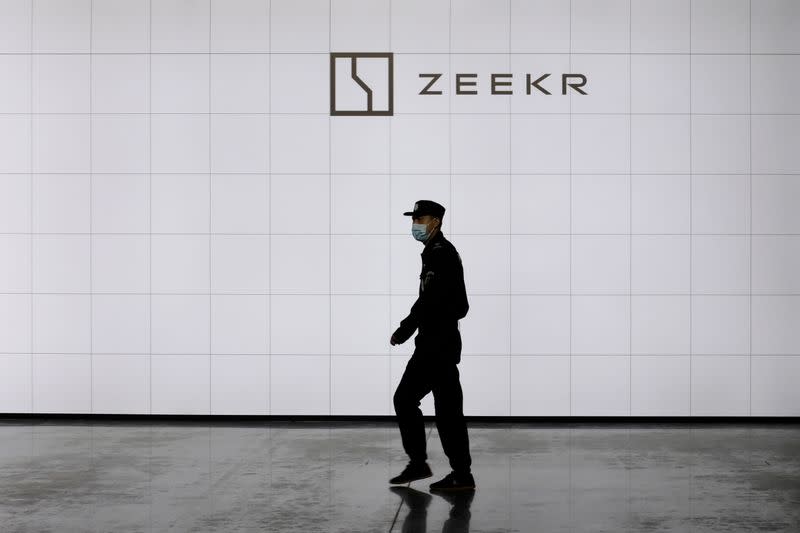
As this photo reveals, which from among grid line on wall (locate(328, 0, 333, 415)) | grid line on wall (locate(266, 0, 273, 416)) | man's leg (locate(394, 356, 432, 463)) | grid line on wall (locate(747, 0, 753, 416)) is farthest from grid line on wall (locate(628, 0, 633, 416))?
grid line on wall (locate(266, 0, 273, 416))

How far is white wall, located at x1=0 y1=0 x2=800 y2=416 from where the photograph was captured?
7.68 metres

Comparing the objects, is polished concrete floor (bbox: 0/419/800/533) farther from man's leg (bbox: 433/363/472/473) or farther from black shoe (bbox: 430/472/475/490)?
man's leg (bbox: 433/363/472/473)

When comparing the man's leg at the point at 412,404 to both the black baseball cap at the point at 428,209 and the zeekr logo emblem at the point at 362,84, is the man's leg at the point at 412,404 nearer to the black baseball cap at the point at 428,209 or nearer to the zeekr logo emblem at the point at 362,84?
the black baseball cap at the point at 428,209

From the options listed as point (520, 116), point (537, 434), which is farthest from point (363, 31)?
point (537, 434)

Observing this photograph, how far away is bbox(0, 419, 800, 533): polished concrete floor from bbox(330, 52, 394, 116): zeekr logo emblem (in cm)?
286

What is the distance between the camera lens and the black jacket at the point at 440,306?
527cm

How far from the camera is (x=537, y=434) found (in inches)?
279

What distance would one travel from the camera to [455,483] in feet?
16.8

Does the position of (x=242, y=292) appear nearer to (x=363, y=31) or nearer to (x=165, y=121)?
(x=165, y=121)

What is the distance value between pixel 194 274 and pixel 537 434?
11.1ft

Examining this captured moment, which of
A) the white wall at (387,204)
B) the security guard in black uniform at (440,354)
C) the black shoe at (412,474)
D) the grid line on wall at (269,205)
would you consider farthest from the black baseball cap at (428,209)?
the grid line on wall at (269,205)

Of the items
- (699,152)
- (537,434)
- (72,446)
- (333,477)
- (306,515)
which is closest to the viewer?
(306,515)

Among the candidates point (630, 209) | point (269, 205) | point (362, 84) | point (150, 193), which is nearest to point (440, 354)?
point (269, 205)

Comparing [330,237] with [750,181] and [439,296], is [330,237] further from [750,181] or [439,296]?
[750,181]
